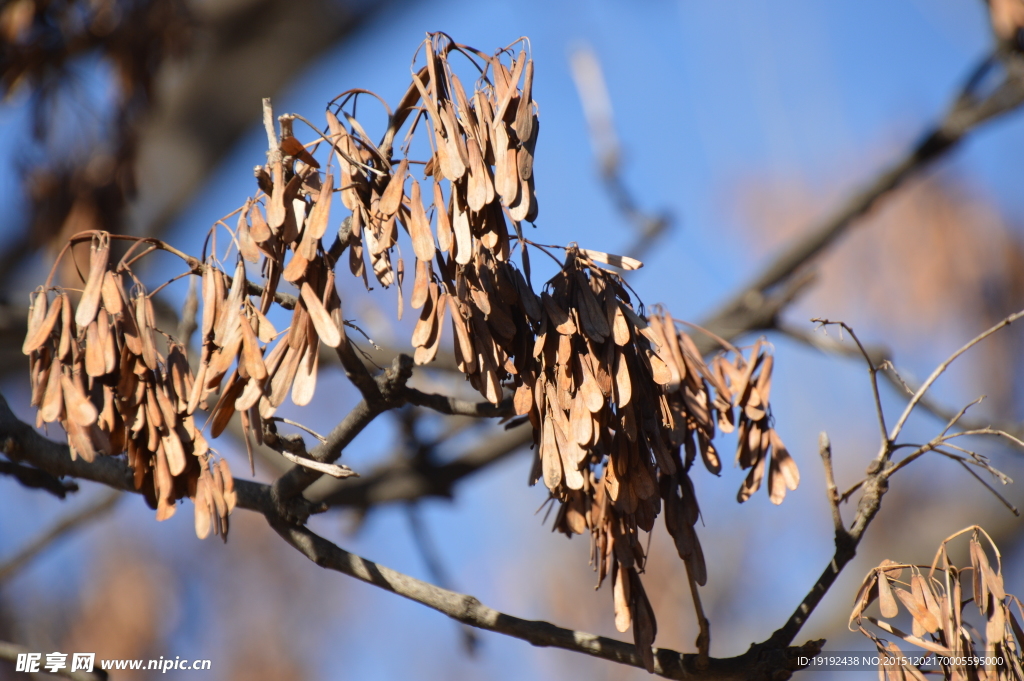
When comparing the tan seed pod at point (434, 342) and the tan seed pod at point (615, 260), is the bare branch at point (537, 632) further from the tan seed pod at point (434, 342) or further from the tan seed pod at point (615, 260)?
the tan seed pod at point (615, 260)

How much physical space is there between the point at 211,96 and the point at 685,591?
3.59 m

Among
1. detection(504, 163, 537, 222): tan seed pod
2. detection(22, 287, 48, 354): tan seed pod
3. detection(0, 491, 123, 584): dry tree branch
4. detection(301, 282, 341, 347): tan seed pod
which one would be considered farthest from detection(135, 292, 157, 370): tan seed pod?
detection(0, 491, 123, 584): dry tree branch

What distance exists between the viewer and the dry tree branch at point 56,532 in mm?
1861

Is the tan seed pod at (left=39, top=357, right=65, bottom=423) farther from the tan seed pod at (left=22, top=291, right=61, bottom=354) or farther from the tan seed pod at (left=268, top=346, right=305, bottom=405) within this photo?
the tan seed pod at (left=268, top=346, right=305, bottom=405)

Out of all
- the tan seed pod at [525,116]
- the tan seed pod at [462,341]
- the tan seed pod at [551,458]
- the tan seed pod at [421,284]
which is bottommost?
the tan seed pod at [551,458]

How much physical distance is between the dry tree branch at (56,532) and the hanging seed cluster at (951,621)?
5.18ft

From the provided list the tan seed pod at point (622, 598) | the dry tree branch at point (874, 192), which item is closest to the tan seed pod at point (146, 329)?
the tan seed pod at point (622, 598)

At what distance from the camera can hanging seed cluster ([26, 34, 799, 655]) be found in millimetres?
834

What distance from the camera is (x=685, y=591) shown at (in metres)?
4.72

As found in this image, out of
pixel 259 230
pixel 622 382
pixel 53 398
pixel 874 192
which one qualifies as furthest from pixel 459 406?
pixel 874 192

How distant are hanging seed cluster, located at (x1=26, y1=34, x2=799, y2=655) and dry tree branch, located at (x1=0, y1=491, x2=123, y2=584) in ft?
3.41

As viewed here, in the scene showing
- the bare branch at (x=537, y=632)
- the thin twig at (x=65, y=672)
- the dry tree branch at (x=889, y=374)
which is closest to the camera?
the bare branch at (x=537, y=632)

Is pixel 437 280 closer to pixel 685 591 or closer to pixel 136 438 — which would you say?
pixel 136 438

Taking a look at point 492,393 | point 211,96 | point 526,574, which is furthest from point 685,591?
point 492,393
